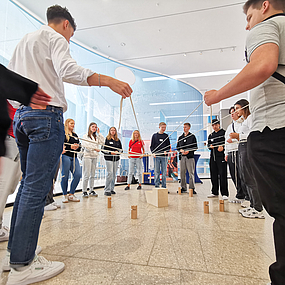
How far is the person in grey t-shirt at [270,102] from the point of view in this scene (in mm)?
706

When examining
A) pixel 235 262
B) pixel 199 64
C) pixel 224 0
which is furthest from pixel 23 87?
pixel 199 64

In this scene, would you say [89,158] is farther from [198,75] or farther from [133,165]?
[198,75]

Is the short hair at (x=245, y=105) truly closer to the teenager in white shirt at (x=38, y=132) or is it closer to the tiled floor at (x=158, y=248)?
the tiled floor at (x=158, y=248)

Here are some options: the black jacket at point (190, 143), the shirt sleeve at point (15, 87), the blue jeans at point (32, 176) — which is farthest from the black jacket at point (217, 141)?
the shirt sleeve at point (15, 87)

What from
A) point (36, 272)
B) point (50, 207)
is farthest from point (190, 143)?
point (36, 272)

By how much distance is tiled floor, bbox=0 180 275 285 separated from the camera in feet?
3.17

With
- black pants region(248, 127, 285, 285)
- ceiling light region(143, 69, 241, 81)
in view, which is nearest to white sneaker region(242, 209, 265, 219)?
black pants region(248, 127, 285, 285)

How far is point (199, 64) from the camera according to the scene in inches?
269

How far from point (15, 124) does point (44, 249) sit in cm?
86

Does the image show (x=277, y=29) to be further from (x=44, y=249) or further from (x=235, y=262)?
(x=44, y=249)

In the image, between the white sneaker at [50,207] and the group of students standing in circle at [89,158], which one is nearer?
the white sneaker at [50,207]

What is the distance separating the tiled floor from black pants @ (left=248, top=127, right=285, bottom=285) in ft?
0.93

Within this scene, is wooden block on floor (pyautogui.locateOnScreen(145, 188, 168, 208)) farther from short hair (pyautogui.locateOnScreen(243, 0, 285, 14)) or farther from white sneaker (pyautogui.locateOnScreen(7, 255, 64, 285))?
short hair (pyautogui.locateOnScreen(243, 0, 285, 14))

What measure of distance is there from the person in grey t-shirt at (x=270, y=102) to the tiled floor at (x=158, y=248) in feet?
1.24
